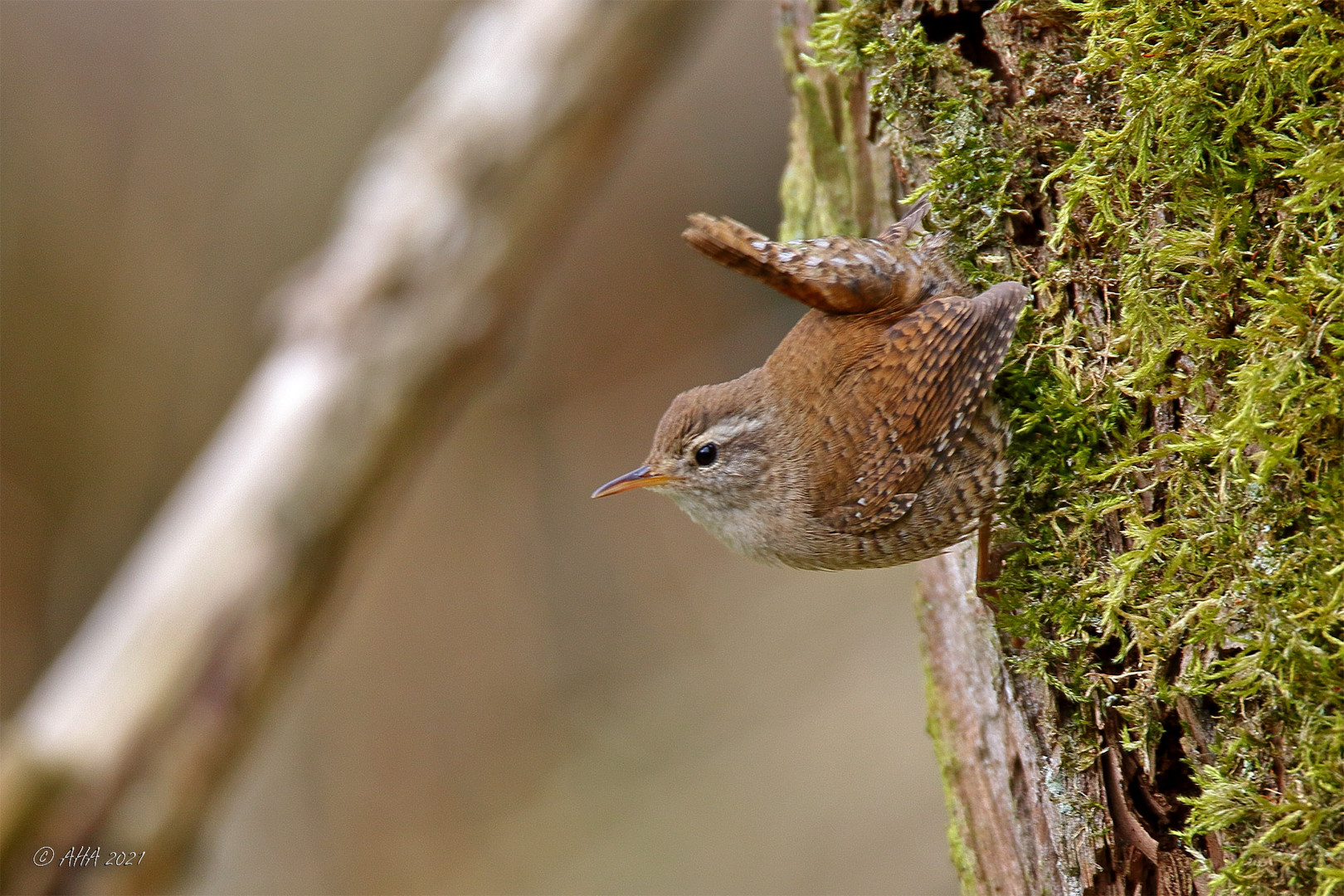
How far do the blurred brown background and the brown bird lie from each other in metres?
4.60

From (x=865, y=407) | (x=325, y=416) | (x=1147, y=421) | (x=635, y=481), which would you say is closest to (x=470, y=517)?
(x=325, y=416)

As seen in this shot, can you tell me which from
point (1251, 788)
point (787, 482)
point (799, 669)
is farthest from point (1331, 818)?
point (799, 669)

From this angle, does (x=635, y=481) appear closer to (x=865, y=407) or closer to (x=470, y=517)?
(x=865, y=407)

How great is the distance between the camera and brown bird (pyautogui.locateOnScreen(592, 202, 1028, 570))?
7.02ft

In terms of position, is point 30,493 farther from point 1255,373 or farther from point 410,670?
point 1255,373

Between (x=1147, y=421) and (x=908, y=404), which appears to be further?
(x=908, y=404)

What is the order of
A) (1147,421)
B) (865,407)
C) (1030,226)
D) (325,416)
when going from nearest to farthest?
(1147,421), (1030,226), (865,407), (325,416)

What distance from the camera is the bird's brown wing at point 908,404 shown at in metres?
2.12

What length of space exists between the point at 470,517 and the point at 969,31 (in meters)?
5.70

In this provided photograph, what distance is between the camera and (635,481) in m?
2.69

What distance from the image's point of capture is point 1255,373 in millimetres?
1611

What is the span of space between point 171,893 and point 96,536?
355 cm

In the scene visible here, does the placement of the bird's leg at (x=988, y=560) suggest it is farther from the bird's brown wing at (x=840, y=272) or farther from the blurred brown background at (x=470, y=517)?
the blurred brown background at (x=470, y=517)

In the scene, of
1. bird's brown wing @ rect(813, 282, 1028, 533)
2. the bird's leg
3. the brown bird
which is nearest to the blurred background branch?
the brown bird
